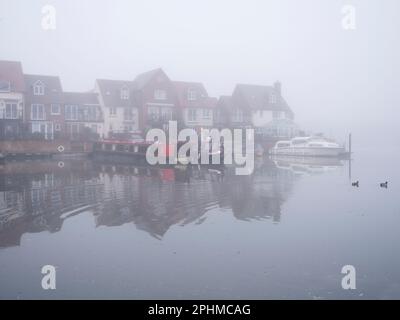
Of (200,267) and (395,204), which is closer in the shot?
(200,267)

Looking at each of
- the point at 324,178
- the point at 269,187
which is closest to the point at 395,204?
the point at 269,187

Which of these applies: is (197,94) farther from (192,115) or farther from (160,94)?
(160,94)

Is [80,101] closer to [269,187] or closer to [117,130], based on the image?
[117,130]

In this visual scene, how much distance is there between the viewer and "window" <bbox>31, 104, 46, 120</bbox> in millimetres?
56656

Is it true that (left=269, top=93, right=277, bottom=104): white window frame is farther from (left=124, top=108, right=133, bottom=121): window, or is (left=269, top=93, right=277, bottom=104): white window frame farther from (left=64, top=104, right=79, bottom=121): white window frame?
(left=64, top=104, right=79, bottom=121): white window frame

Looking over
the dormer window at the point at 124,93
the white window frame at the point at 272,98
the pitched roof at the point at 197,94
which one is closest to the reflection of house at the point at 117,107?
the dormer window at the point at 124,93

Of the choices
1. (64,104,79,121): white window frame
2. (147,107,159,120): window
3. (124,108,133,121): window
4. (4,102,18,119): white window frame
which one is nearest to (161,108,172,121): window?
(147,107,159,120): window

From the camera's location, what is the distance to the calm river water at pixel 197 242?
826cm

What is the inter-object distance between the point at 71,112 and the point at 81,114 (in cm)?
137

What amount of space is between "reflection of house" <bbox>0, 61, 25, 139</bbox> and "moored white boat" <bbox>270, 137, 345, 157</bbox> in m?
33.0

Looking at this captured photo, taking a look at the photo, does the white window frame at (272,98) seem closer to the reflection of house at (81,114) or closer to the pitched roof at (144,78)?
the pitched roof at (144,78)
